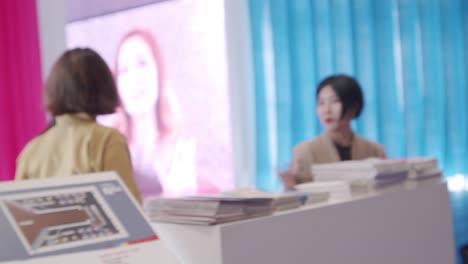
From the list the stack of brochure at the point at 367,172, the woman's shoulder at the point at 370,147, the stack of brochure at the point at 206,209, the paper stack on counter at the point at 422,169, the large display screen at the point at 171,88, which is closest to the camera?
the stack of brochure at the point at 206,209

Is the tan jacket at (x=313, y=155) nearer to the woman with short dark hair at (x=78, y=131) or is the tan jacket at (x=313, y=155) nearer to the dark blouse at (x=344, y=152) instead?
the dark blouse at (x=344, y=152)

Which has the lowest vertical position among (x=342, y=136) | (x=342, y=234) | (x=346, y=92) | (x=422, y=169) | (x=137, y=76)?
(x=342, y=234)

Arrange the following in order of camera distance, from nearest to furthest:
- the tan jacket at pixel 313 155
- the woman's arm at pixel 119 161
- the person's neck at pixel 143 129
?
1. the woman's arm at pixel 119 161
2. the tan jacket at pixel 313 155
3. the person's neck at pixel 143 129

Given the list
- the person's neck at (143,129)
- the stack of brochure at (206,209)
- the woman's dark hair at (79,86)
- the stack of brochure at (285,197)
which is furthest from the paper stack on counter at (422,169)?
the person's neck at (143,129)

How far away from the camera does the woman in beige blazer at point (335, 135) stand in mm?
3104

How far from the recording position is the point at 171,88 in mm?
3961

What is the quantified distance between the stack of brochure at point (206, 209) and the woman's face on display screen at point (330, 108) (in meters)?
1.53

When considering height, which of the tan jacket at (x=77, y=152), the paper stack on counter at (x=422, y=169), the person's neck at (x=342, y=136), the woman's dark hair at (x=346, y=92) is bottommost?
the paper stack on counter at (x=422, y=169)

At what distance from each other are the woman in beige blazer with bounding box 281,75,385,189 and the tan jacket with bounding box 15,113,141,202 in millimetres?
1193

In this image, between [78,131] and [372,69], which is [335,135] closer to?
[372,69]

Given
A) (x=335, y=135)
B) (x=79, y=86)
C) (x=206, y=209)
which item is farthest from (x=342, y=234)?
(x=335, y=135)

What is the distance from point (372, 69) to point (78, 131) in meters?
2.41

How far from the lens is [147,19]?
4.04 m

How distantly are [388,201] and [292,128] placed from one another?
5.01 feet
